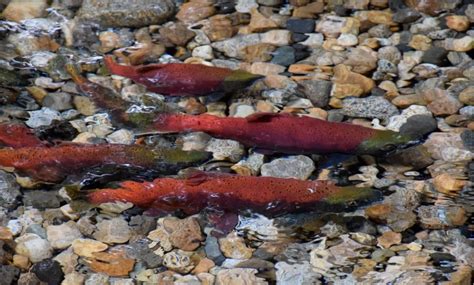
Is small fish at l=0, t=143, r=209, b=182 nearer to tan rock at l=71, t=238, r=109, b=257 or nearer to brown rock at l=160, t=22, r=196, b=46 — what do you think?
tan rock at l=71, t=238, r=109, b=257

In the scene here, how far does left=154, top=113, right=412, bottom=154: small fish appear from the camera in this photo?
15.8 ft

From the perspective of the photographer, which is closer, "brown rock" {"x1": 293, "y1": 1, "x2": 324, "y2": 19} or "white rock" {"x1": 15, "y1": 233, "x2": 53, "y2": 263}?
"white rock" {"x1": 15, "y1": 233, "x2": 53, "y2": 263}

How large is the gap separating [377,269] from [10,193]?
2335mm

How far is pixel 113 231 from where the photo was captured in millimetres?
4418

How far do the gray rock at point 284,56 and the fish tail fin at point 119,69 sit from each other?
115cm

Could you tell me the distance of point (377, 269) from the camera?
4.18m

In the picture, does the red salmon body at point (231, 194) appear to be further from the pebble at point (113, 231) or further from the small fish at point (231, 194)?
the pebble at point (113, 231)

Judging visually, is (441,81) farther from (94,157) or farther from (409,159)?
(94,157)

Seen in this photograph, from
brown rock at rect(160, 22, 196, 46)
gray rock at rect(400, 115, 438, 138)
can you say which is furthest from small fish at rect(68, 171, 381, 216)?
brown rock at rect(160, 22, 196, 46)

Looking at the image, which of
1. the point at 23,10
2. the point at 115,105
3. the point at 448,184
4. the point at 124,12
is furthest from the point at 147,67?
the point at 448,184

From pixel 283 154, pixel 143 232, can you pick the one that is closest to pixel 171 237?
pixel 143 232

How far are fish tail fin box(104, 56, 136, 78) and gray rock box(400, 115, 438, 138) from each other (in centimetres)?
206

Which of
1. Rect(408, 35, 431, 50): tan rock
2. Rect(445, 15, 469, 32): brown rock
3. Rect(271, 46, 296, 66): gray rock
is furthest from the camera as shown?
Rect(445, 15, 469, 32): brown rock

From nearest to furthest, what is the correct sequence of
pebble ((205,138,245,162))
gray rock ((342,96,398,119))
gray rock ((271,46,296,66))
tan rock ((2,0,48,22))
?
pebble ((205,138,245,162)) < gray rock ((342,96,398,119)) < gray rock ((271,46,296,66)) < tan rock ((2,0,48,22))
